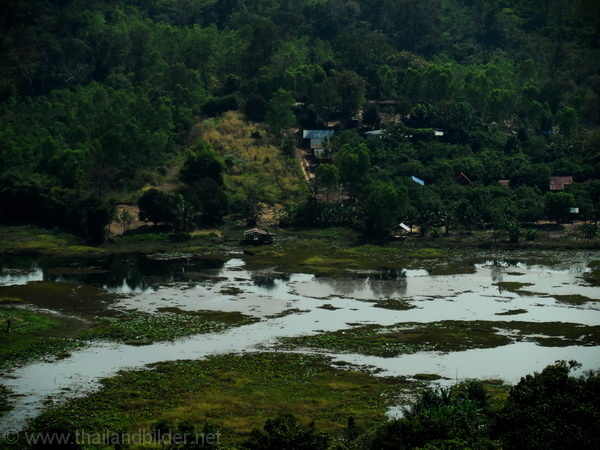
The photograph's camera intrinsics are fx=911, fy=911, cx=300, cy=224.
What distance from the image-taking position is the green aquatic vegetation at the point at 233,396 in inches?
2104

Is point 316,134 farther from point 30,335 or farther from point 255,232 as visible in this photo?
point 30,335

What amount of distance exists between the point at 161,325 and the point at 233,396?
744 inches

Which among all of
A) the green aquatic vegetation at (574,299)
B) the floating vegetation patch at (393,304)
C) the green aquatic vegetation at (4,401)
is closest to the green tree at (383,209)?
Answer: the floating vegetation patch at (393,304)

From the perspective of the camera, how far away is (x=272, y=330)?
74.8m

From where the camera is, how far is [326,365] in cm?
6488

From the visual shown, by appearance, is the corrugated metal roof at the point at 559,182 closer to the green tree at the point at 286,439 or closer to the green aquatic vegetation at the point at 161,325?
the green aquatic vegetation at the point at 161,325

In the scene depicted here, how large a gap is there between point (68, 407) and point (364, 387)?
745 inches

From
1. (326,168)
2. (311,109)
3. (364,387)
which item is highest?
(311,109)

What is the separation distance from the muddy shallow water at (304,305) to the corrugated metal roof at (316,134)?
133ft

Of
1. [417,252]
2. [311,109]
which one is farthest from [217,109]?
[417,252]

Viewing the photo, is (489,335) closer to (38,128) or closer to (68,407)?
(68,407)

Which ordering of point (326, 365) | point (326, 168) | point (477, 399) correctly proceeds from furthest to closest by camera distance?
1. point (326, 168)
2. point (326, 365)
3. point (477, 399)

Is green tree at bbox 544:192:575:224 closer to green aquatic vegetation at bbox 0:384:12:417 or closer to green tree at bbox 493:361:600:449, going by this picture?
green tree at bbox 493:361:600:449

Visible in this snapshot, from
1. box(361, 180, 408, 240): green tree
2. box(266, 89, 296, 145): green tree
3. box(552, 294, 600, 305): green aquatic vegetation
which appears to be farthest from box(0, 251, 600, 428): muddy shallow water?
box(266, 89, 296, 145): green tree
